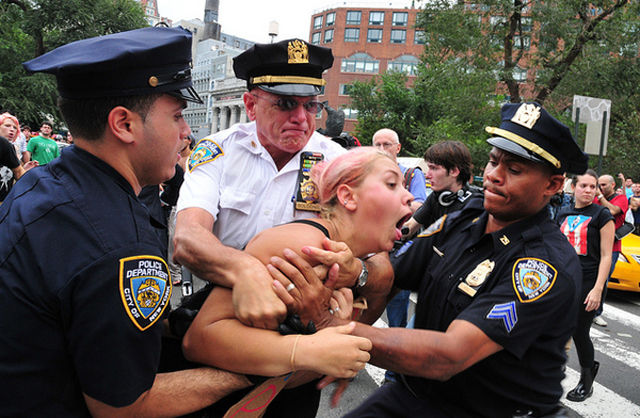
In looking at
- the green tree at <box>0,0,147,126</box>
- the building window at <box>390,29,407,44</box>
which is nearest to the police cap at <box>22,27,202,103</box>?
the green tree at <box>0,0,147,126</box>

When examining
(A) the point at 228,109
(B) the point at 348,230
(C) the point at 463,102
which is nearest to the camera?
(B) the point at 348,230

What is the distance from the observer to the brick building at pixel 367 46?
6888 centimetres

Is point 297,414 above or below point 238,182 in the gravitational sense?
below

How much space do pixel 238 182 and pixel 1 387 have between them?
1.43 metres

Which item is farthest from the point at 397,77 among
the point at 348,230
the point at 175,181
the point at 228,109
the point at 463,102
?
the point at 228,109

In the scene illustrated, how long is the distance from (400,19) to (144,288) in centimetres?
7509

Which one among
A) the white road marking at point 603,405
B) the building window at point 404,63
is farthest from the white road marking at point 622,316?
the building window at point 404,63

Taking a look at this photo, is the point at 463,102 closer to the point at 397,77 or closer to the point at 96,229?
the point at 96,229

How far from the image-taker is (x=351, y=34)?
71062 mm

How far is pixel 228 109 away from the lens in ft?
347

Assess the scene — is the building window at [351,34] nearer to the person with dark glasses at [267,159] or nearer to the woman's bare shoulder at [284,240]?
the person with dark glasses at [267,159]

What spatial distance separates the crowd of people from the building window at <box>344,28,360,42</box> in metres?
73.1

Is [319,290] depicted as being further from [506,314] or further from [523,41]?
[523,41]

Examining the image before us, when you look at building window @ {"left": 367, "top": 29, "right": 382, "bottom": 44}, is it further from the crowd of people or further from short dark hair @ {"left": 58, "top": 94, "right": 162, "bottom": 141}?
short dark hair @ {"left": 58, "top": 94, "right": 162, "bottom": 141}
